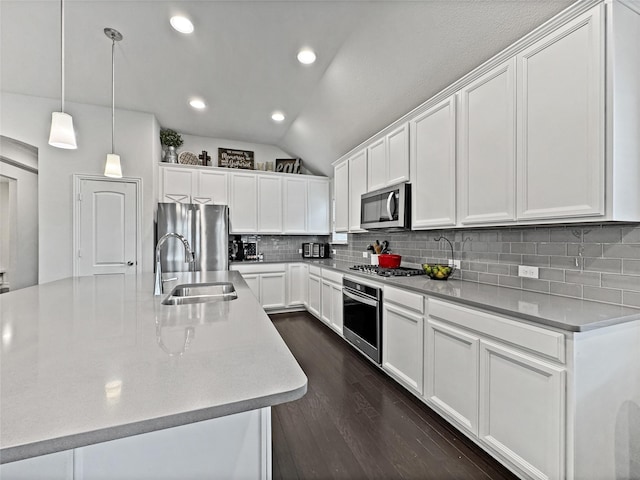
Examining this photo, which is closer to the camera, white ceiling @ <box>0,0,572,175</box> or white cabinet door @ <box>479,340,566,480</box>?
white cabinet door @ <box>479,340,566,480</box>

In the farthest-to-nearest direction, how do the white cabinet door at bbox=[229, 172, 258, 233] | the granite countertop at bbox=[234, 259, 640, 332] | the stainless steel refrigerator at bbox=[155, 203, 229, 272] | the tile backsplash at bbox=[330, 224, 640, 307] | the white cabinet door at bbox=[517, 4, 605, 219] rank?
the white cabinet door at bbox=[229, 172, 258, 233] → the stainless steel refrigerator at bbox=[155, 203, 229, 272] → the tile backsplash at bbox=[330, 224, 640, 307] → the white cabinet door at bbox=[517, 4, 605, 219] → the granite countertop at bbox=[234, 259, 640, 332]

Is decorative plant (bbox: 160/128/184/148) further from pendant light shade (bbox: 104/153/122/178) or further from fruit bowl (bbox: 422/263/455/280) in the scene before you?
fruit bowl (bbox: 422/263/455/280)

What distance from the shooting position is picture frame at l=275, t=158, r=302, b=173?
5.04 metres

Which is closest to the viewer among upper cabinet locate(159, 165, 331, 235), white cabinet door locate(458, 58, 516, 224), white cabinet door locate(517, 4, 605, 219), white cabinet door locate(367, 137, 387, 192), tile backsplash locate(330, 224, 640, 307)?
white cabinet door locate(517, 4, 605, 219)

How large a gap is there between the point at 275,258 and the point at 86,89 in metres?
3.29

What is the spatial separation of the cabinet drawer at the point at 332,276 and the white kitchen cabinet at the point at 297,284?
0.79 meters

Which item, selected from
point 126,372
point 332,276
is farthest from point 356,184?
point 126,372

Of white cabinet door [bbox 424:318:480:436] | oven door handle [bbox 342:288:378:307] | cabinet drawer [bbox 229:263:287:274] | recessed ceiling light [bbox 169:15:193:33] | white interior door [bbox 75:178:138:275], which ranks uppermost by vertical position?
recessed ceiling light [bbox 169:15:193:33]

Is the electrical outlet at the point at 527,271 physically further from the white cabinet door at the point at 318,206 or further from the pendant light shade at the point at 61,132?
the white cabinet door at the point at 318,206

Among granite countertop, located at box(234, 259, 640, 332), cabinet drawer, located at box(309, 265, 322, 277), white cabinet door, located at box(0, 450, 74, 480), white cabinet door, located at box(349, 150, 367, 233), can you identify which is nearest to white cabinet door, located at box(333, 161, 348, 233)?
white cabinet door, located at box(349, 150, 367, 233)

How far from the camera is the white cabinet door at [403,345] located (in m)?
2.13

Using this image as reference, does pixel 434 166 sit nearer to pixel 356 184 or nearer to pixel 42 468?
pixel 356 184

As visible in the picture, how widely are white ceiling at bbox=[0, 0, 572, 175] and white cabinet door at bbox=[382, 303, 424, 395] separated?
1913mm

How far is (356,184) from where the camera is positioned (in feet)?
12.1
